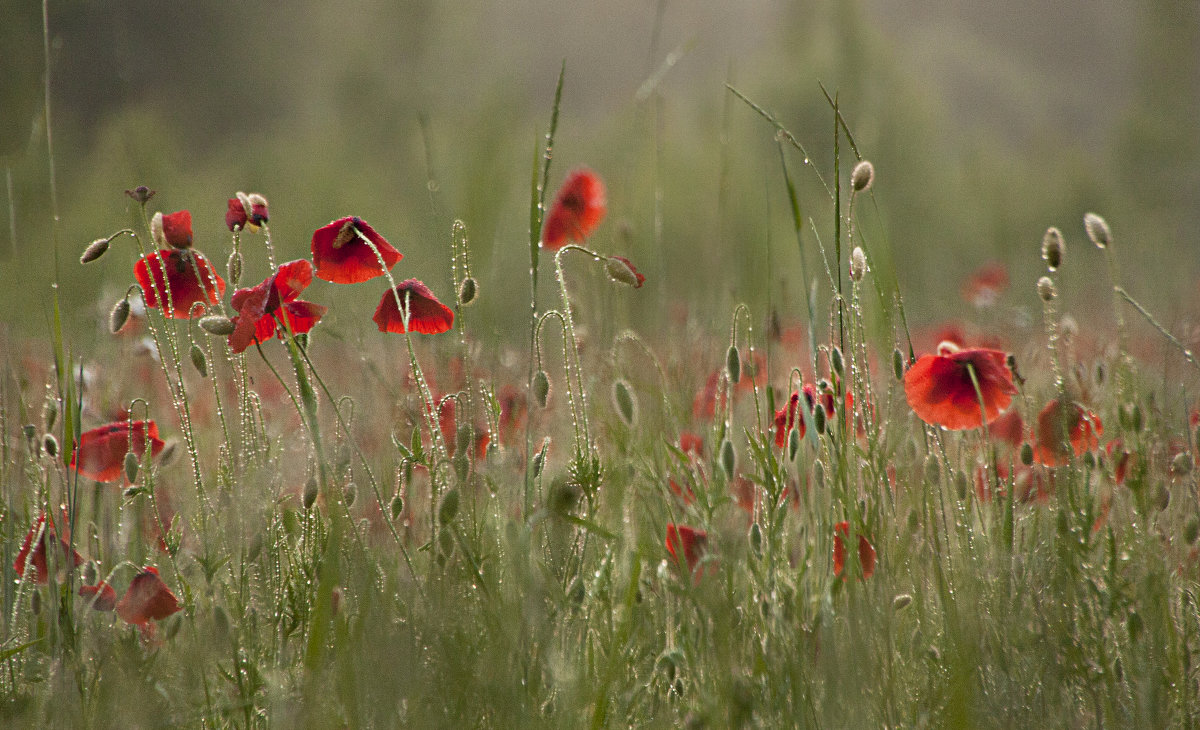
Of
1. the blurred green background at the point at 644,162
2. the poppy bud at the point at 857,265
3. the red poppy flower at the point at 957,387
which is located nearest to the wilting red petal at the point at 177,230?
the blurred green background at the point at 644,162

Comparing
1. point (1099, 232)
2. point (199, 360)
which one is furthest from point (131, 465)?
point (1099, 232)

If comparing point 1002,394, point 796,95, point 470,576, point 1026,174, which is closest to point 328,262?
point 470,576

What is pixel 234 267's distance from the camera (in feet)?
4.26

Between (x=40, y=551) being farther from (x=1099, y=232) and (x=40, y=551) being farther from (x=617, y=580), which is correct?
(x=1099, y=232)

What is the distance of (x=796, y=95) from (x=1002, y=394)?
16.6 metres

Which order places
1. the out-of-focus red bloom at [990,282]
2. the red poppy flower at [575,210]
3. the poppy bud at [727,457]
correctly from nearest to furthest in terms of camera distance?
the poppy bud at [727,457] → the red poppy flower at [575,210] → the out-of-focus red bloom at [990,282]

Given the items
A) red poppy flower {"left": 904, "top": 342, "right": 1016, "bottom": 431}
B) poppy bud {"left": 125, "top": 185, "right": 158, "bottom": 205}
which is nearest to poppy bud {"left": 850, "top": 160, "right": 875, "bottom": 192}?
red poppy flower {"left": 904, "top": 342, "right": 1016, "bottom": 431}

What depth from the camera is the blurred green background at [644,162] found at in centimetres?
174

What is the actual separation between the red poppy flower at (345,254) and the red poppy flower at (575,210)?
0.99 metres

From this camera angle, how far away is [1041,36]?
91.5 metres

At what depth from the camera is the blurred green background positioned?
1.74 m

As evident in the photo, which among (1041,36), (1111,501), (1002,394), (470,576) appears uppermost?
(1041,36)

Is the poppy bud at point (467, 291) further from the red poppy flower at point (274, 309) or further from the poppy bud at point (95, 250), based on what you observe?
the poppy bud at point (95, 250)

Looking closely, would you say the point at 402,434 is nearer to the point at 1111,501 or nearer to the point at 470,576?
the point at 470,576
